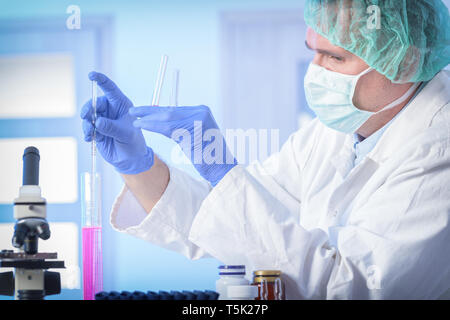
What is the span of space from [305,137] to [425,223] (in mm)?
627

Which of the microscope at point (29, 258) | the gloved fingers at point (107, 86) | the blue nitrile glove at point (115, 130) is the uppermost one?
the gloved fingers at point (107, 86)

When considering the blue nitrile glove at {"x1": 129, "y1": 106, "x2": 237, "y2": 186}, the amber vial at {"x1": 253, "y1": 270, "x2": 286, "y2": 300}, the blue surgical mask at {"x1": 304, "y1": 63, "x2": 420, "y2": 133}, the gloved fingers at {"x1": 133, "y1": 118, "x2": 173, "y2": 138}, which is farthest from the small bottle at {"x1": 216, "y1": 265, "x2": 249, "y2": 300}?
the blue surgical mask at {"x1": 304, "y1": 63, "x2": 420, "y2": 133}

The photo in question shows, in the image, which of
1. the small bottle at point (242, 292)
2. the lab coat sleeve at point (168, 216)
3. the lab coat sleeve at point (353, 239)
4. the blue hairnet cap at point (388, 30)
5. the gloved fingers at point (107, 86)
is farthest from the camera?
the lab coat sleeve at point (168, 216)

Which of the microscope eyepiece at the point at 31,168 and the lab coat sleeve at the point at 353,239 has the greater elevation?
the microscope eyepiece at the point at 31,168

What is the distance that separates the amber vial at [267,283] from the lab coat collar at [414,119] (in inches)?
20.9

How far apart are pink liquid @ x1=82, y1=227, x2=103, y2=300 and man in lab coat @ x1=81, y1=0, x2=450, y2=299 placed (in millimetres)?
217

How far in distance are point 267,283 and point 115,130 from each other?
1.74 feet

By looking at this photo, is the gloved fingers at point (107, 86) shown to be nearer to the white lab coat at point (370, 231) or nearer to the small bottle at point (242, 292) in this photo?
the white lab coat at point (370, 231)

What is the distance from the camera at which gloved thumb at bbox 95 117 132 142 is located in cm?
136

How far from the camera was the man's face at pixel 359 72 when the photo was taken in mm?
1526

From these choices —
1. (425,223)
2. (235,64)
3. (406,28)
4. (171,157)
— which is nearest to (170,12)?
(235,64)

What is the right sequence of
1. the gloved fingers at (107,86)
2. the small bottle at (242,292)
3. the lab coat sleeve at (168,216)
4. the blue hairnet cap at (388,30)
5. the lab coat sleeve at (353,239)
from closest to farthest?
the small bottle at (242,292) → the lab coat sleeve at (353,239) → the gloved fingers at (107,86) → the blue hairnet cap at (388,30) → the lab coat sleeve at (168,216)

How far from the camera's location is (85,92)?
2025 millimetres

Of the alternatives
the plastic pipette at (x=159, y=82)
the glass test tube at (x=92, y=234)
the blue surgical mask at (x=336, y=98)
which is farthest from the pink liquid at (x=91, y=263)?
the blue surgical mask at (x=336, y=98)
